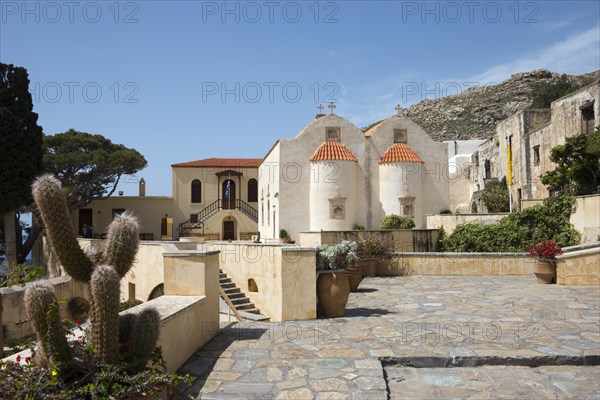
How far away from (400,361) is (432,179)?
73.0 feet

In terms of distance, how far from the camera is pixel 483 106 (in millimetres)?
67625

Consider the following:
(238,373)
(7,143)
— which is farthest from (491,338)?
(7,143)

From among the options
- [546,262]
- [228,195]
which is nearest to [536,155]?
[546,262]

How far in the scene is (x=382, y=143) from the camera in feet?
A: 90.3

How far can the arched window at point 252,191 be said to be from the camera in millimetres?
40406

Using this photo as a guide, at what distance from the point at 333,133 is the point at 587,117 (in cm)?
1256

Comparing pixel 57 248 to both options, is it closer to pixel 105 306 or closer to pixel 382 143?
pixel 105 306

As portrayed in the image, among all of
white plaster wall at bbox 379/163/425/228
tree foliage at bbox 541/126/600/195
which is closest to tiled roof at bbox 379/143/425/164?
white plaster wall at bbox 379/163/425/228

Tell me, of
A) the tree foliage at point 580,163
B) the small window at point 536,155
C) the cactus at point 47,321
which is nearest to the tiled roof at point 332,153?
the tree foliage at point 580,163

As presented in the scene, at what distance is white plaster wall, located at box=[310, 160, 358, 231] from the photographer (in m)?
25.6

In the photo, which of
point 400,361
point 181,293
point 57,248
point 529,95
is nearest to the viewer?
point 57,248

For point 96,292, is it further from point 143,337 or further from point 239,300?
point 239,300

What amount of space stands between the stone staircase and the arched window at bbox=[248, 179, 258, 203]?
25.7 m

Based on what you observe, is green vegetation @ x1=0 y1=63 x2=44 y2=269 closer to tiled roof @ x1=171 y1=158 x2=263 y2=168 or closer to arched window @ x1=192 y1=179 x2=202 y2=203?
tiled roof @ x1=171 y1=158 x2=263 y2=168
